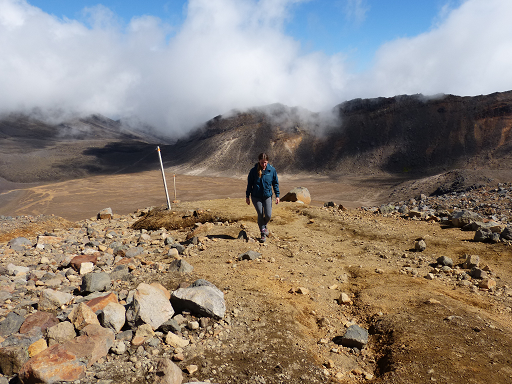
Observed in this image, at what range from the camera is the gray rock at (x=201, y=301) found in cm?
324

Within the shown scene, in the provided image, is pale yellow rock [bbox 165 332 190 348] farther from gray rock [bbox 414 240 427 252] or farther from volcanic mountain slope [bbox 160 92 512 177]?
volcanic mountain slope [bbox 160 92 512 177]

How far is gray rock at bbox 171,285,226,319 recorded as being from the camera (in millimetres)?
3244

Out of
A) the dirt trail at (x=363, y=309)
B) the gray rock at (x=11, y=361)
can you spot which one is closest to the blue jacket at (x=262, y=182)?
the dirt trail at (x=363, y=309)

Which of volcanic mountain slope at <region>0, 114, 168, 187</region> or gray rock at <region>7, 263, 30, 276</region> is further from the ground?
volcanic mountain slope at <region>0, 114, 168, 187</region>

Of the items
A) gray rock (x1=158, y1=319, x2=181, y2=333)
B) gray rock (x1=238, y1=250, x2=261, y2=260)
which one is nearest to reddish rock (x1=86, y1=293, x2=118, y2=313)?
gray rock (x1=158, y1=319, x2=181, y2=333)

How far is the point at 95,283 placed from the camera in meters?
4.04

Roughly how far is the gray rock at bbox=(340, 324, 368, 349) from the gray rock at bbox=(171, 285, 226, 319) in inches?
47.5

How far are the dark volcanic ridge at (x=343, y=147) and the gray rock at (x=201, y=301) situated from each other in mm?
42615

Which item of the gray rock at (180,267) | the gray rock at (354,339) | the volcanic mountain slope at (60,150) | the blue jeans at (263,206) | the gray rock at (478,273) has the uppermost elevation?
the volcanic mountain slope at (60,150)

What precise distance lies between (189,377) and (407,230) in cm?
645

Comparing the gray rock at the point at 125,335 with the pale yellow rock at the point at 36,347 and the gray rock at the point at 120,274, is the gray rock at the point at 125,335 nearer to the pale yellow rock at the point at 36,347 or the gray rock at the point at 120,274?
the pale yellow rock at the point at 36,347

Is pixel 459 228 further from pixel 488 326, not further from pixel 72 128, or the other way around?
pixel 72 128

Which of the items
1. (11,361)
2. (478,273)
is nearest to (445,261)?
(478,273)

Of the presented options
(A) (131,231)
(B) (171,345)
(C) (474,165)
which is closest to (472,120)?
(C) (474,165)
